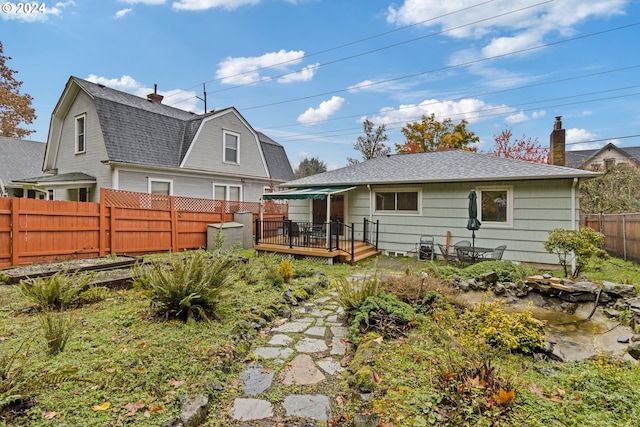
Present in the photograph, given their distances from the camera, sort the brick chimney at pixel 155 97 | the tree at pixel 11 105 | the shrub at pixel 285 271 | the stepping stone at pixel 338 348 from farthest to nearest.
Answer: the tree at pixel 11 105 < the brick chimney at pixel 155 97 < the shrub at pixel 285 271 < the stepping stone at pixel 338 348

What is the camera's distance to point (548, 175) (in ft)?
26.2

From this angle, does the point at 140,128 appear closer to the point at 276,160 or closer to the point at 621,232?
the point at 276,160

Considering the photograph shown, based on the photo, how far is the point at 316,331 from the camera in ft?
13.9

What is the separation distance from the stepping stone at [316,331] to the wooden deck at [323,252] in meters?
4.65

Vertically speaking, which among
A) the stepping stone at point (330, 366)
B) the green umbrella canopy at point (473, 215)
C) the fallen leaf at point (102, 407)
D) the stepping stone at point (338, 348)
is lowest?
the stepping stone at point (330, 366)

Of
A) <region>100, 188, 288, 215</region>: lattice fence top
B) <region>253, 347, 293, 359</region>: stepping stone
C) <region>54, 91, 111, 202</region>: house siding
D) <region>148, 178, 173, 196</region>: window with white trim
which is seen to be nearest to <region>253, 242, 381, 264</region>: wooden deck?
<region>100, 188, 288, 215</region>: lattice fence top

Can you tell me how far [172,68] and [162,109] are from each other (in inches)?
119

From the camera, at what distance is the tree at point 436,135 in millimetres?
23953

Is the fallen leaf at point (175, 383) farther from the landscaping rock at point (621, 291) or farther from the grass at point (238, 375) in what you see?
the landscaping rock at point (621, 291)

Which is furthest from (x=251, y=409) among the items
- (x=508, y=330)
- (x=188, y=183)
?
(x=188, y=183)

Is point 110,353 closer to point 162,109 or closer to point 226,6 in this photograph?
point 226,6

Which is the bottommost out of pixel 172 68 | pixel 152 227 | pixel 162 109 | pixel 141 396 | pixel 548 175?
pixel 141 396

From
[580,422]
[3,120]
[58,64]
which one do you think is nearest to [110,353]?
[580,422]

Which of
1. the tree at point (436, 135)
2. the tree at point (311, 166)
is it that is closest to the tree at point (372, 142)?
the tree at point (436, 135)
